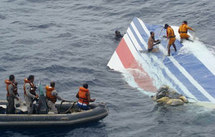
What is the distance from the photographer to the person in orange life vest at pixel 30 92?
17.2m

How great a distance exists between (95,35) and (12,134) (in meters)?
14.4

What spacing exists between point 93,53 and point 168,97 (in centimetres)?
871

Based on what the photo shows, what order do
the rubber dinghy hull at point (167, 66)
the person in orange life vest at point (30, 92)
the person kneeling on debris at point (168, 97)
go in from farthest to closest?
the rubber dinghy hull at point (167, 66) → the person kneeling on debris at point (168, 97) → the person in orange life vest at point (30, 92)

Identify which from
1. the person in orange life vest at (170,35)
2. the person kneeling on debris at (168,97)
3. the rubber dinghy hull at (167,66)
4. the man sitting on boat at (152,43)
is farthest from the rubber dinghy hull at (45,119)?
the man sitting on boat at (152,43)

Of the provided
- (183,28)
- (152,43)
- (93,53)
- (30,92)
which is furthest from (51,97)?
(93,53)

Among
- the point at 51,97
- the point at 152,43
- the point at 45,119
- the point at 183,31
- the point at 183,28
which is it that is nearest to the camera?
the point at 45,119

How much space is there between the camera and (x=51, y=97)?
17.4 metres

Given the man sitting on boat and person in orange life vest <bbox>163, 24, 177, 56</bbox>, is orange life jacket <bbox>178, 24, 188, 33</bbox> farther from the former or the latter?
the man sitting on boat

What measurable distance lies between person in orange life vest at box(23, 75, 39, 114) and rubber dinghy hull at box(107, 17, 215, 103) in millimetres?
5997

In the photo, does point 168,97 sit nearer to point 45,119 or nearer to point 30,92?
point 45,119

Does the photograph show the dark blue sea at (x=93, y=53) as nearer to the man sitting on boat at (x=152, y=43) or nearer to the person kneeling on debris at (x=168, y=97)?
the person kneeling on debris at (x=168, y=97)

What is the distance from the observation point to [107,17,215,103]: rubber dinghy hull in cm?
2052

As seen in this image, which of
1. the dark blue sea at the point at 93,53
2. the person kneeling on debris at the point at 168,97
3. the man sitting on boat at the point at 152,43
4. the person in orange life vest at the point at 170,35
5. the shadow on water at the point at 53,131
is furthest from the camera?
the man sitting on boat at the point at 152,43

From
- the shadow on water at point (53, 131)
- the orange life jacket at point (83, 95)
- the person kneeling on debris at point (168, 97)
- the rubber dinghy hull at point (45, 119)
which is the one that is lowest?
the shadow on water at point (53, 131)
